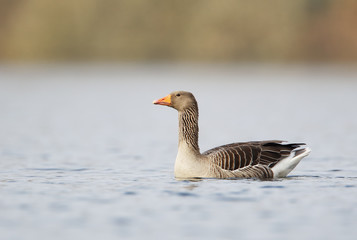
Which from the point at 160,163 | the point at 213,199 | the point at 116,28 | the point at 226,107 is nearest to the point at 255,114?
the point at 226,107

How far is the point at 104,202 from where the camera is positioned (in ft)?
42.7

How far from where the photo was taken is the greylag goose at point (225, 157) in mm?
15430

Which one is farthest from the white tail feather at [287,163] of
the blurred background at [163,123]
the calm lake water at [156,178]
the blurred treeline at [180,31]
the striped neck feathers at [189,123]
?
the blurred treeline at [180,31]

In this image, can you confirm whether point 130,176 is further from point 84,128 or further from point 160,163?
point 84,128

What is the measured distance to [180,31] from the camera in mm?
97250

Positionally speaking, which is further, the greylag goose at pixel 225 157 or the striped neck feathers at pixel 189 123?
the striped neck feathers at pixel 189 123

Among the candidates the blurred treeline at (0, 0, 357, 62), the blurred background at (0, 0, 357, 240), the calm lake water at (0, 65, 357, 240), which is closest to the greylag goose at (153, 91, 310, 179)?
the calm lake water at (0, 65, 357, 240)

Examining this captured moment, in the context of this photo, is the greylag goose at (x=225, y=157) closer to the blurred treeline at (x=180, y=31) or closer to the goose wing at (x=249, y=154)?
the goose wing at (x=249, y=154)

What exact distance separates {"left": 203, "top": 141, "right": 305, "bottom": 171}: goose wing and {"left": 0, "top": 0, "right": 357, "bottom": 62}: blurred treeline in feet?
242

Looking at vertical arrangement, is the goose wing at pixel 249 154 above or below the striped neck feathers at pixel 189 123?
below

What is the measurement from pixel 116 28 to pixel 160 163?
77.6m

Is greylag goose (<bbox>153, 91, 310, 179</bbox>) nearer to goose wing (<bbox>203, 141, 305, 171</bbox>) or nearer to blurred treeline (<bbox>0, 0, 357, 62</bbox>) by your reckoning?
goose wing (<bbox>203, 141, 305, 171</bbox>)

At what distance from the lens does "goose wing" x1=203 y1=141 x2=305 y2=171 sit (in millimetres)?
15492

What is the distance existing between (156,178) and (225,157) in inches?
71.2
